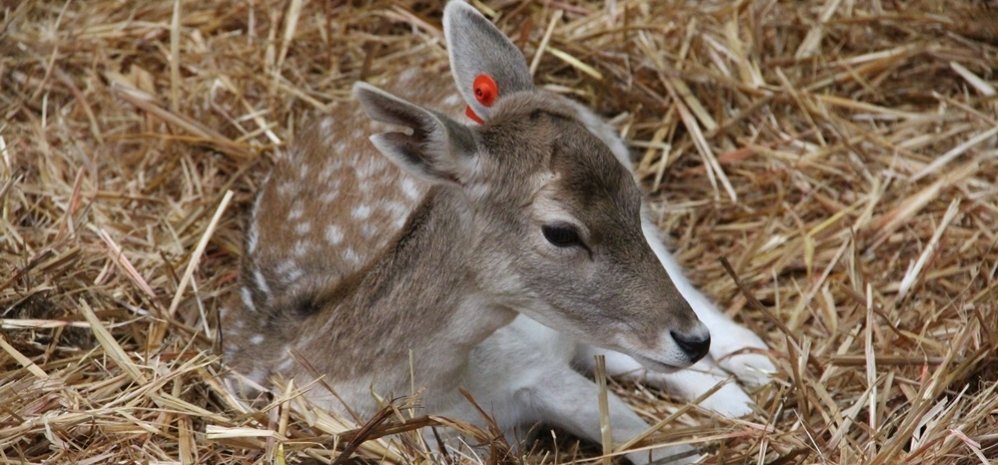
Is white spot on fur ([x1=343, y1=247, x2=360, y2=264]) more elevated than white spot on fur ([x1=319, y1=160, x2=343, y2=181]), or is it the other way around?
white spot on fur ([x1=319, y1=160, x2=343, y2=181])

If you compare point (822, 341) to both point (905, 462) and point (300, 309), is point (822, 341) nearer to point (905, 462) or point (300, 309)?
point (905, 462)

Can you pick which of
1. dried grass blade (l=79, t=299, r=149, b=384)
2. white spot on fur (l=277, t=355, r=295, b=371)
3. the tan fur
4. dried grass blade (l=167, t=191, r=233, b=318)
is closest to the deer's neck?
the tan fur

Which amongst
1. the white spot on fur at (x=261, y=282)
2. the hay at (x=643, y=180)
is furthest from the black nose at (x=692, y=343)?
the white spot on fur at (x=261, y=282)

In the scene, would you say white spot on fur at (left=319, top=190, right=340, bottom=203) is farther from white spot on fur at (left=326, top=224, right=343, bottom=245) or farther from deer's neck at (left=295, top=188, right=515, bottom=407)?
deer's neck at (left=295, top=188, right=515, bottom=407)

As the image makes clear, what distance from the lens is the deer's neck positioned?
373 cm

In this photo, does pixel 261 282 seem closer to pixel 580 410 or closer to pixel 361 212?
pixel 361 212

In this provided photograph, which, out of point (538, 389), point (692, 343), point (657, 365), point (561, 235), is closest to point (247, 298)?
point (538, 389)

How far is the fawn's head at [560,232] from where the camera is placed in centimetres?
358

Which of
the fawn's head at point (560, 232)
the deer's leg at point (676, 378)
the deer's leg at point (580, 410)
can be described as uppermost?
the fawn's head at point (560, 232)

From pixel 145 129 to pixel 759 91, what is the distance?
2737mm

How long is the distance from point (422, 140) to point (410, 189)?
1.06 m

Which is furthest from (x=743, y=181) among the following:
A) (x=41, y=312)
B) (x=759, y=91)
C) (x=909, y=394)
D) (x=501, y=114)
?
(x=41, y=312)

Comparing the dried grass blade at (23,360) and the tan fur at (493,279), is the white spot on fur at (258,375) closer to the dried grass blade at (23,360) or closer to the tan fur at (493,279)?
the tan fur at (493,279)

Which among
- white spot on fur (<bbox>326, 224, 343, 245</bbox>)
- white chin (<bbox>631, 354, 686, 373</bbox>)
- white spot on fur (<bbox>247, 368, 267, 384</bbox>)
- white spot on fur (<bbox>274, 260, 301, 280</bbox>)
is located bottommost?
white spot on fur (<bbox>247, 368, 267, 384</bbox>)
